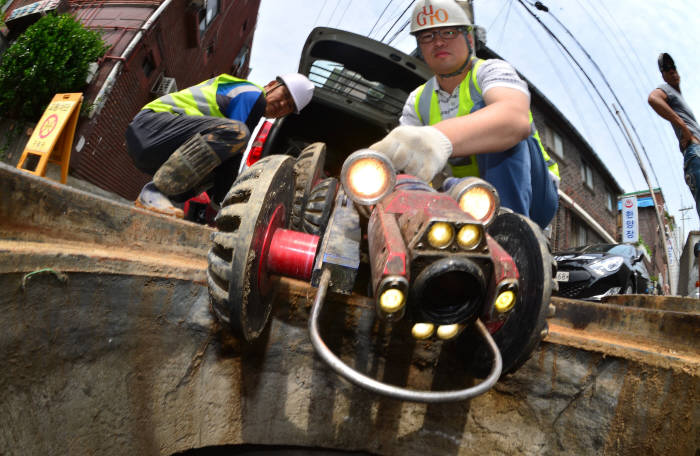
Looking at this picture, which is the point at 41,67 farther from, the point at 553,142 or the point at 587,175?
the point at 587,175

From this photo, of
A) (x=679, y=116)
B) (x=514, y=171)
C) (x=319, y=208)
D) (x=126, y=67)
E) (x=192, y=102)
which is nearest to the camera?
(x=319, y=208)

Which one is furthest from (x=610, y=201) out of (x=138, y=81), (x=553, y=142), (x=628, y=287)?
(x=138, y=81)

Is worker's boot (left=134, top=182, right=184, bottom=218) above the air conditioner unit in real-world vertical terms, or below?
below

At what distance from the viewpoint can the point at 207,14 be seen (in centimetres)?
1259

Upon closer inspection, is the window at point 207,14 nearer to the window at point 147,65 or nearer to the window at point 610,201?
the window at point 147,65

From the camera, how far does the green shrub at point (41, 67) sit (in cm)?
740

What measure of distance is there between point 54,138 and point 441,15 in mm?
4443

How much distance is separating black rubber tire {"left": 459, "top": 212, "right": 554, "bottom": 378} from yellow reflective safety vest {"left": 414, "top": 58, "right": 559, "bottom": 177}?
1.01 metres

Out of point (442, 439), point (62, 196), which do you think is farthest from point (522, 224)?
point (62, 196)

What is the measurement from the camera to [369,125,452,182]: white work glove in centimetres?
133

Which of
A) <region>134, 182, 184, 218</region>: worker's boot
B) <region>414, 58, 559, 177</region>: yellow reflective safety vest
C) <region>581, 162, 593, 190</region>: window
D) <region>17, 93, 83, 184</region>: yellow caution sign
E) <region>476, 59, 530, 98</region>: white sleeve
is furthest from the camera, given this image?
<region>581, 162, 593, 190</region>: window

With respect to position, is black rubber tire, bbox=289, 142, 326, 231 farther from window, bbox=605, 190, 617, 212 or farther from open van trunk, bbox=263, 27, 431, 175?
window, bbox=605, 190, 617, 212

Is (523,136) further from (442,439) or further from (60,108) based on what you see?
(60,108)

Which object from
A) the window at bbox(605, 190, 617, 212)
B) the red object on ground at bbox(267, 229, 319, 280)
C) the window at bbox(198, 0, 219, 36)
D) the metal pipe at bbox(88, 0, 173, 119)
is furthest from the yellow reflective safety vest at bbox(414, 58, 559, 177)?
the window at bbox(605, 190, 617, 212)
